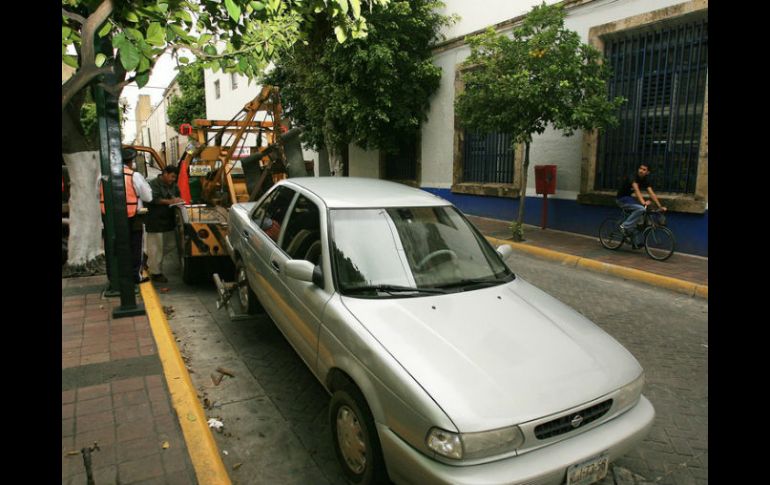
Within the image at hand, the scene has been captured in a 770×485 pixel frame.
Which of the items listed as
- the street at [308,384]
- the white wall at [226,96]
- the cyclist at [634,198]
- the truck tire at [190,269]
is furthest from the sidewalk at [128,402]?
the white wall at [226,96]

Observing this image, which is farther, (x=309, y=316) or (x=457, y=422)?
(x=309, y=316)

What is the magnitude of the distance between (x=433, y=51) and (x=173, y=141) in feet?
81.3

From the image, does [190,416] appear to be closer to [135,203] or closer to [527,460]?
[527,460]

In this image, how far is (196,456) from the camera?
3.04m

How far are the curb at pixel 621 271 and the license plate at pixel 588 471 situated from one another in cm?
489

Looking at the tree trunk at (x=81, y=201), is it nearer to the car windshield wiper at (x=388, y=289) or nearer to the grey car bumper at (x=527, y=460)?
the car windshield wiper at (x=388, y=289)

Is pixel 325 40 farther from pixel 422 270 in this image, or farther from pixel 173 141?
pixel 173 141

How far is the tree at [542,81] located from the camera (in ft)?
28.1

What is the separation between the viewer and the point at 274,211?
16.1ft

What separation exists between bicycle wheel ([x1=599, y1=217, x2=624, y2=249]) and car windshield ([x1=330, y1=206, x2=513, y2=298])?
5.96 m

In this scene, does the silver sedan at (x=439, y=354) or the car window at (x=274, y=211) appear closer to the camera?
the silver sedan at (x=439, y=354)

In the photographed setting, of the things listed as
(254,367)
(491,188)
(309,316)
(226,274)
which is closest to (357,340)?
(309,316)

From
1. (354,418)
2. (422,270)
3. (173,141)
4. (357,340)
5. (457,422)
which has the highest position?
(173,141)

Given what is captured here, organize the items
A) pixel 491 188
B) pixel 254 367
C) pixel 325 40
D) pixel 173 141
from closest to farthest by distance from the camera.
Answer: pixel 254 367 < pixel 491 188 < pixel 325 40 < pixel 173 141
